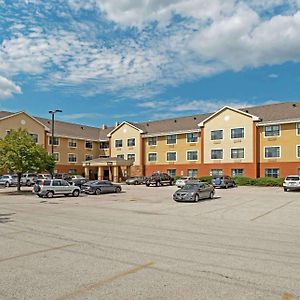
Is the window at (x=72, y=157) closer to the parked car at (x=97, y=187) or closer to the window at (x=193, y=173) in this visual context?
the window at (x=193, y=173)

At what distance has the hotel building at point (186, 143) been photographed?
4962 cm

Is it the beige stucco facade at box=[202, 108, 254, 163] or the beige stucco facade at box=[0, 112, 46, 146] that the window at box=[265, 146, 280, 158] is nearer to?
the beige stucco facade at box=[202, 108, 254, 163]

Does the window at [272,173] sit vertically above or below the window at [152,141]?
below

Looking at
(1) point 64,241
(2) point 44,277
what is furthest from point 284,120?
(2) point 44,277

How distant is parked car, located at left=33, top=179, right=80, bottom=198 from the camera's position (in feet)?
99.9

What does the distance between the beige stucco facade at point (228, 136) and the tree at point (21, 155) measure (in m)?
28.0

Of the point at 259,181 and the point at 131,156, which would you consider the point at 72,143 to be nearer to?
the point at 131,156

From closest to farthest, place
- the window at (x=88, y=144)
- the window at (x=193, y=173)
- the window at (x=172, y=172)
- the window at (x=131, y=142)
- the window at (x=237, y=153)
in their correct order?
the window at (x=237, y=153) < the window at (x=193, y=173) < the window at (x=172, y=172) < the window at (x=131, y=142) < the window at (x=88, y=144)

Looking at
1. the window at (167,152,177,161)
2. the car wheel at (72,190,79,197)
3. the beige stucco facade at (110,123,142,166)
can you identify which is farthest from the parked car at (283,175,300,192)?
the beige stucco facade at (110,123,142,166)

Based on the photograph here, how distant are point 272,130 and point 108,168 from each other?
29585mm

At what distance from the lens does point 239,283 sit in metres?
6.67

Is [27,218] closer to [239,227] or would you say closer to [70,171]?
[239,227]

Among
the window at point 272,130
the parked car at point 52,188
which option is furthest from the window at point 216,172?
the parked car at point 52,188

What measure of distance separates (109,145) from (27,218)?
2138 inches
